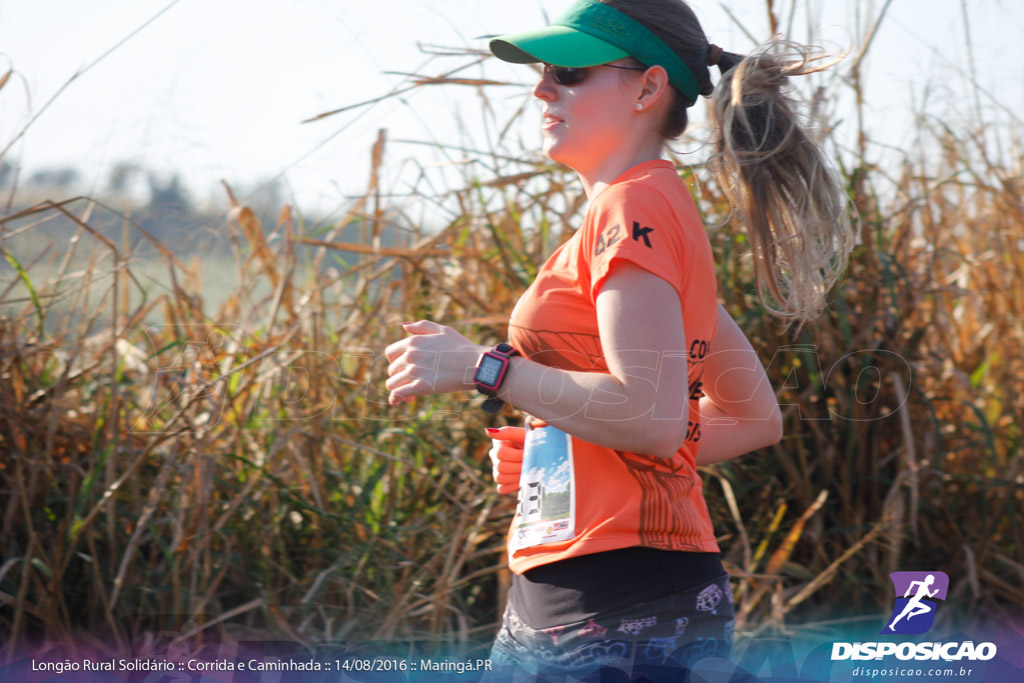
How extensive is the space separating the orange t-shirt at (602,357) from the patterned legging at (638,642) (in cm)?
9

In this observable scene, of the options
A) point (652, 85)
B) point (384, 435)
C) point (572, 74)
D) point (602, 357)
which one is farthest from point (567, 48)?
point (384, 435)

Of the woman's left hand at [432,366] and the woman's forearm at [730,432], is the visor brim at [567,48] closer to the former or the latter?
the woman's left hand at [432,366]

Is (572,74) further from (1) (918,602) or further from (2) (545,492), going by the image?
(1) (918,602)

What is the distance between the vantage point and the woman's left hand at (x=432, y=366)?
4.27ft

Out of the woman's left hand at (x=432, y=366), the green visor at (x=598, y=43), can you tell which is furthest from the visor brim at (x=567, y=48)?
the woman's left hand at (x=432, y=366)

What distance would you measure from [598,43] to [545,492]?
0.68 meters

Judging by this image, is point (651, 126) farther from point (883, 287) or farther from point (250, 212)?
point (250, 212)

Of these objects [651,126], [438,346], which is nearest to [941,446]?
[651,126]

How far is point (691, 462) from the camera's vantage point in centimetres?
147

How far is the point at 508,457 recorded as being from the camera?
5.20 ft

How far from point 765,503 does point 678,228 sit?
1.77m

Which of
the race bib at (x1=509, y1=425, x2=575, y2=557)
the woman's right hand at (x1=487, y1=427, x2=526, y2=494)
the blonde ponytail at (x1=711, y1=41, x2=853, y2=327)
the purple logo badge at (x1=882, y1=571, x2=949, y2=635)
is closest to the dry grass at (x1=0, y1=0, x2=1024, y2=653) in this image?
the purple logo badge at (x1=882, y1=571, x2=949, y2=635)

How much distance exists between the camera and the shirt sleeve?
4.03ft

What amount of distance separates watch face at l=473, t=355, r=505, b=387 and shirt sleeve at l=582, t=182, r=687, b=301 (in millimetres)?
157
